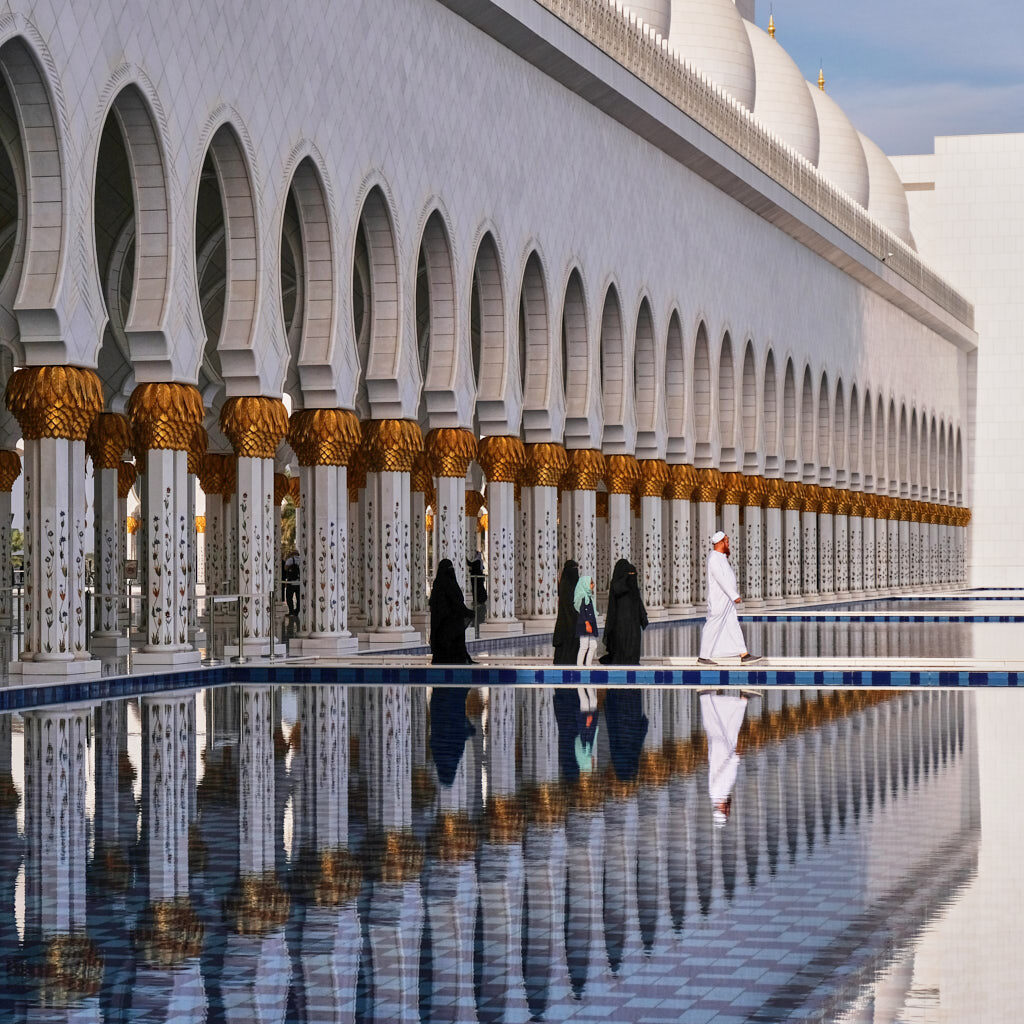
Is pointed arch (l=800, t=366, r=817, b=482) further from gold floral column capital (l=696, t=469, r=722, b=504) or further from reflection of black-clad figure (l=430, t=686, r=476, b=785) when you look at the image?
reflection of black-clad figure (l=430, t=686, r=476, b=785)

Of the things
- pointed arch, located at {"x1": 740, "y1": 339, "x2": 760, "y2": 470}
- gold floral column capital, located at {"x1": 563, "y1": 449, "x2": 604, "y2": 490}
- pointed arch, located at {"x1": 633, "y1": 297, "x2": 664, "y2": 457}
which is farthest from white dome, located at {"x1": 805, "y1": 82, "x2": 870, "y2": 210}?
gold floral column capital, located at {"x1": 563, "y1": 449, "x2": 604, "y2": 490}

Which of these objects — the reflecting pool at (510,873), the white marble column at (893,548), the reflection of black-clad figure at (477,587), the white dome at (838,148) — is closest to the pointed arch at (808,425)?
the white dome at (838,148)

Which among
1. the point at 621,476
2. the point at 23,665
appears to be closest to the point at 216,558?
the point at 621,476

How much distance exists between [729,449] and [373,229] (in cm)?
848

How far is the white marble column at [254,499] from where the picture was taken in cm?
997

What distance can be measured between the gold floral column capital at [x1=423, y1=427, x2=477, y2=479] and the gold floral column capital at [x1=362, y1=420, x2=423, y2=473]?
665 millimetres

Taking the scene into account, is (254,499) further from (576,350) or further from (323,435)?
(576,350)

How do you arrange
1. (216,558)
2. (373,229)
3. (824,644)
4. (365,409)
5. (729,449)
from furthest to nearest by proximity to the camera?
(729,449) < (365,409) < (216,558) < (824,644) < (373,229)

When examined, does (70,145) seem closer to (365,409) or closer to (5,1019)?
(5,1019)

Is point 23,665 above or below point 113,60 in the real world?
below

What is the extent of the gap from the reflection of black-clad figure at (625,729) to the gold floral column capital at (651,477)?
8260 millimetres

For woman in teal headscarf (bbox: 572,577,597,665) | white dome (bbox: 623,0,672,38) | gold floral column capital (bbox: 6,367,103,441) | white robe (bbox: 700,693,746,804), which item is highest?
white dome (bbox: 623,0,672,38)

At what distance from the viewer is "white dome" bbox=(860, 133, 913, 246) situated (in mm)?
28922

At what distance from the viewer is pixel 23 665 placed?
324 inches
